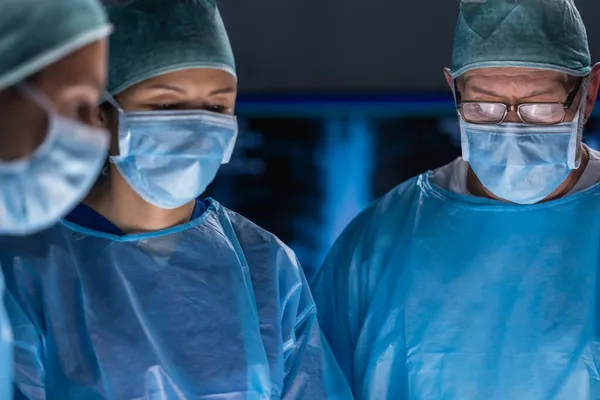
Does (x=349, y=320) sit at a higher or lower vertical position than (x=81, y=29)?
lower

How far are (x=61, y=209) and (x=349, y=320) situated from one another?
2.97 feet

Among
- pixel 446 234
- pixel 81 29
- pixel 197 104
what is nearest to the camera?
pixel 81 29

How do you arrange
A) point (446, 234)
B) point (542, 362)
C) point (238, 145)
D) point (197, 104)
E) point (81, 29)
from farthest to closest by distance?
point (238, 145)
point (446, 234)
point (542, 362)
point (197, 104)
point (81, 29)

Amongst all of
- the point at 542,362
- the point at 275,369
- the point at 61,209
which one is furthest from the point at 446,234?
the point at 61,209

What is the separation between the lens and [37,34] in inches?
50.3

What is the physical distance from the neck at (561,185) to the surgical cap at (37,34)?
106cm

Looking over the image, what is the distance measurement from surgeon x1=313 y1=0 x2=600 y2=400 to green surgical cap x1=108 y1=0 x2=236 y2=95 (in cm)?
56

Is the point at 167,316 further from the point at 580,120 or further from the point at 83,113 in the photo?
the point at 580,120

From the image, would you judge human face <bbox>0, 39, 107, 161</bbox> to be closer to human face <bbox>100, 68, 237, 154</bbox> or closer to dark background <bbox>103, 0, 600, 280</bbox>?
human face <bbox>100, 68, 237, 154</bbox>

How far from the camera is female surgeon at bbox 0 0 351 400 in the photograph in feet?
5.47

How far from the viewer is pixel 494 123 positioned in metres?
1.94

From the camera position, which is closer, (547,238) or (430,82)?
(547,238)

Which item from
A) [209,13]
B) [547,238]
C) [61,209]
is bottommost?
[547,238]

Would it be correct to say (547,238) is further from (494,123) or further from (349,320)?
(349,320)
